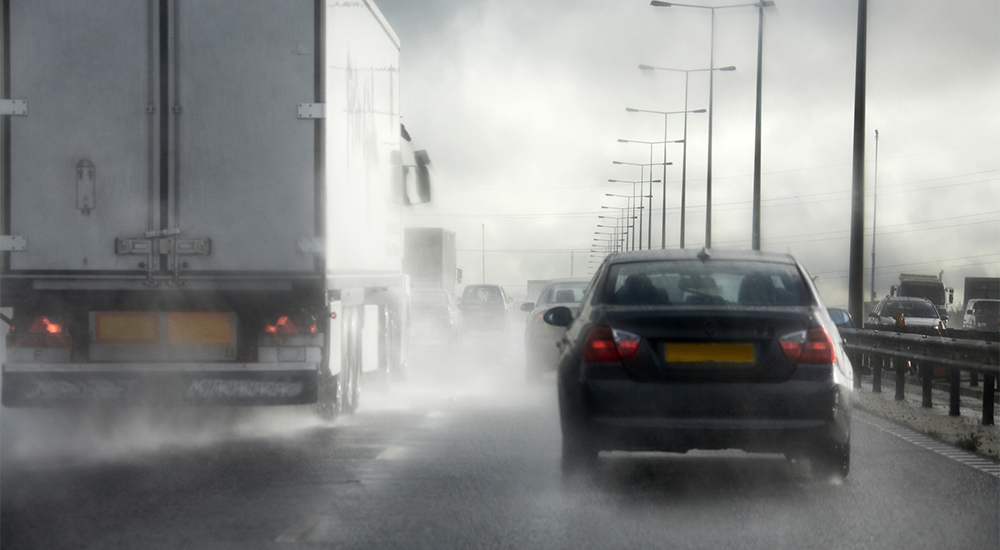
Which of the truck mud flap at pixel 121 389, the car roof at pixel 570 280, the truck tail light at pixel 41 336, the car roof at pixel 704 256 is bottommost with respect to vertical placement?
the truck mud flap at pixel 121 389

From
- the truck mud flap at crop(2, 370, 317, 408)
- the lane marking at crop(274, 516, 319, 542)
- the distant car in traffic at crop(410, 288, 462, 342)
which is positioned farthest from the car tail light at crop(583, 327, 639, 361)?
the distant car in traffic at crop(410, 288, 462, 342)

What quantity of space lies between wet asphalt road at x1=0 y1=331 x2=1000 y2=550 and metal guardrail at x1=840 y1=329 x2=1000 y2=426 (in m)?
1.18

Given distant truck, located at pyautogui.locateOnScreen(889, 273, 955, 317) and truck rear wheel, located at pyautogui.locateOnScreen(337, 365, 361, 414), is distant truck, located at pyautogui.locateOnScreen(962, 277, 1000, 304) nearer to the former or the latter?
distant truck, located at pyautogui.locateOnScreen(889, 273, 955, 317)

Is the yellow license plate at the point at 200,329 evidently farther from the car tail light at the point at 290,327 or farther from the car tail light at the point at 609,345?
the car tail light at the point at 609,345

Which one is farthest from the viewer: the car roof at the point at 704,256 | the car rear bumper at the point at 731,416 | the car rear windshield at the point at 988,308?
the car rear windshield at the point at 988,308

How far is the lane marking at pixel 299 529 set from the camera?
20.6ft

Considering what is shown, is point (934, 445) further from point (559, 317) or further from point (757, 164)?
point (757, 164)

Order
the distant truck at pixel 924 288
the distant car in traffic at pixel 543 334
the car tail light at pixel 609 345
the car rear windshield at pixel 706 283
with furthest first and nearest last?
the distant truck at pixel 924 288
the distant car in traffic at pixel 543 334
the car rear windshield at pixel 706 283
the car tail light at pixel 609 345

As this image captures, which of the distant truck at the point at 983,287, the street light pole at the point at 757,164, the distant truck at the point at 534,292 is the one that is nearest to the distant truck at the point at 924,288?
the distant truck at the point at 983,287

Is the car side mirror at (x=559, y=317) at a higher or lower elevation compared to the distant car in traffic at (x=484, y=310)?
higher

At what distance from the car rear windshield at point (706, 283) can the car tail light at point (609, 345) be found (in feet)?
1.33

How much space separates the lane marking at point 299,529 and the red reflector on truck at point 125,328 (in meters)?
3.27

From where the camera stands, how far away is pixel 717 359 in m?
7.48

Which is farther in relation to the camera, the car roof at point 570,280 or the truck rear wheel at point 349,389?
the car roof at point 570,280
